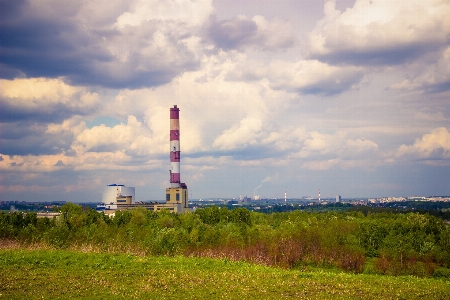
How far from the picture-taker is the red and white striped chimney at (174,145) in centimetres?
13100

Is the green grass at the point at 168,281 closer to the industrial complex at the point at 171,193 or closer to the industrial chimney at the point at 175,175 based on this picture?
the industrial chimney at the point at 175,175

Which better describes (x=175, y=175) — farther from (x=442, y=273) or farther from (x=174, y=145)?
(x=442, y=273)

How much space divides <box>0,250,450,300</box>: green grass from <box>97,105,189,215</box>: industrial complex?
107 m

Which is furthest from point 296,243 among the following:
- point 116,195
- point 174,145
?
point 116,195

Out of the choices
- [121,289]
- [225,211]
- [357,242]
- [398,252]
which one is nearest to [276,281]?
[121,289]

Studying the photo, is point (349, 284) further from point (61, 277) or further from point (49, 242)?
point (49, 242)

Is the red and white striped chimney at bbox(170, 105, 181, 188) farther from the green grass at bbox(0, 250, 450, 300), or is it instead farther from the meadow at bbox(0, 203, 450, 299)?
the green grass at bbox(0, 250, 450, 300)

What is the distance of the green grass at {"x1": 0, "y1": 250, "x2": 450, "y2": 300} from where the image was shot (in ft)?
56.6

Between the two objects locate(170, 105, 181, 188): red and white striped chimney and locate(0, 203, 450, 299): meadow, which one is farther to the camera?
locate(170, 105, 181, 188): red and white striped chimney

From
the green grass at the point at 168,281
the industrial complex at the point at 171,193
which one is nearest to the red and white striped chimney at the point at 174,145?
the industrial complex at the point at 171,193

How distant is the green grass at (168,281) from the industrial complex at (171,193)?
107149mm

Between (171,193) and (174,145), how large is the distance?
18.7 m


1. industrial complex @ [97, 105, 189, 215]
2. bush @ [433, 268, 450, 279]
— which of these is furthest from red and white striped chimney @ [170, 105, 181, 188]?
bush @ [433, 268, 450, 279]

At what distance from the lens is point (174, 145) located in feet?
428
